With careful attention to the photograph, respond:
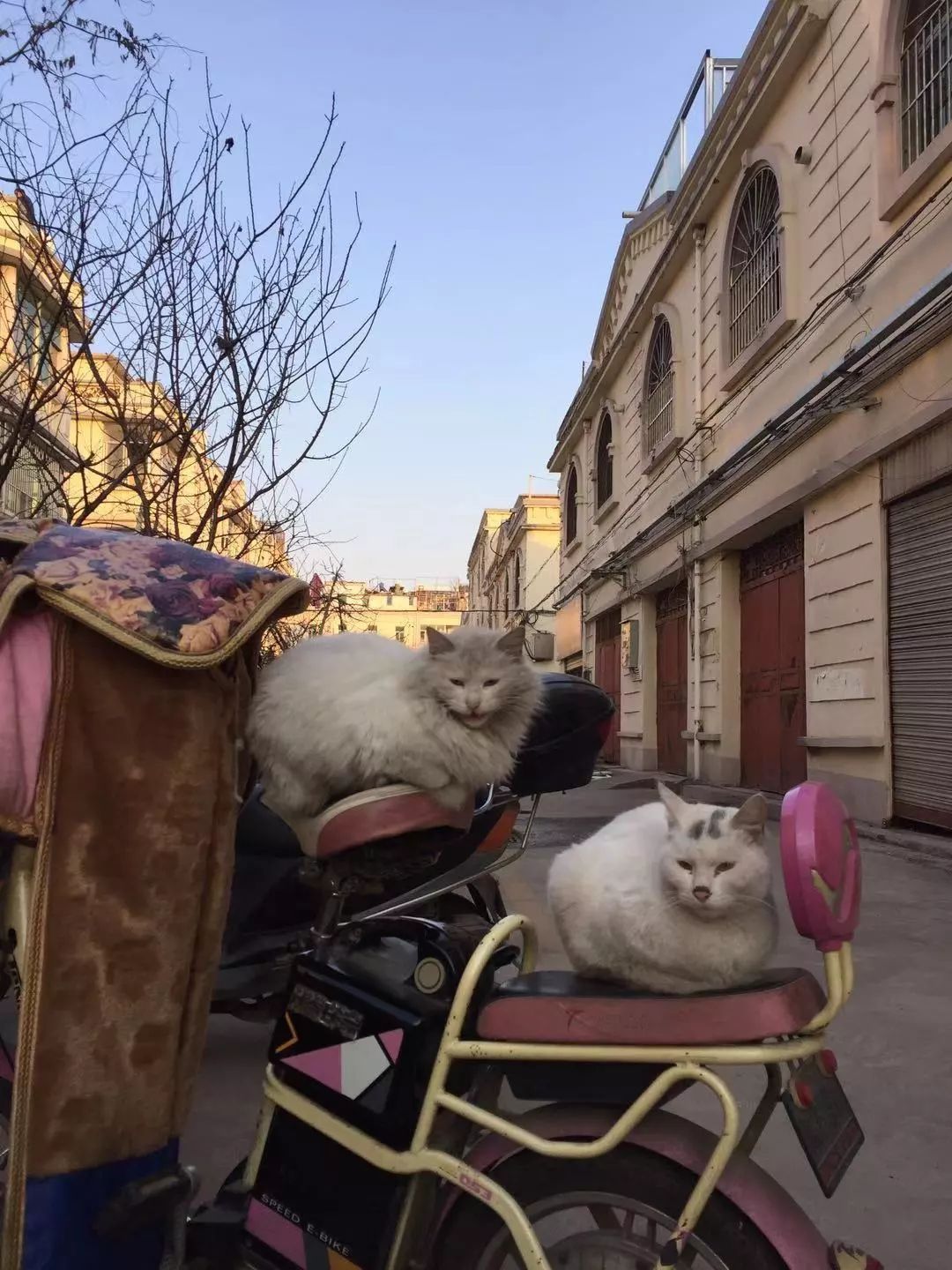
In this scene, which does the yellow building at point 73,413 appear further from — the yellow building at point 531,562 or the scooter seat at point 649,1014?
the yellow building at point 531,562

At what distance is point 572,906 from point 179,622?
85cm

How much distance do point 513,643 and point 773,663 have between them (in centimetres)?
794

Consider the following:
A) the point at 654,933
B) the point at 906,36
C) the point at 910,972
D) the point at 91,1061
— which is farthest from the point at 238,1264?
the point at 906,36

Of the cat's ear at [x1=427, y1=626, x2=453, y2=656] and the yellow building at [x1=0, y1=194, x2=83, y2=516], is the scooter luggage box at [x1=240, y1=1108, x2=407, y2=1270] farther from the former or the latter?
the yellow building at [x1=0, y1=194, x2=83, y2=516]

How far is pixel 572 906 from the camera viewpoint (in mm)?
1626

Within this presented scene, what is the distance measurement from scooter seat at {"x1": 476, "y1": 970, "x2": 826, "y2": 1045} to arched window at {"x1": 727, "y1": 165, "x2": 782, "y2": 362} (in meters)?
8.72

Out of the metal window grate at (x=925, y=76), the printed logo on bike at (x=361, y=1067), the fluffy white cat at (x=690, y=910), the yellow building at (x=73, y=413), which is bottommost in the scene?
the printed logo on bike at (x=361, y=1067)

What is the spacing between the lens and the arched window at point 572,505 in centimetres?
2120

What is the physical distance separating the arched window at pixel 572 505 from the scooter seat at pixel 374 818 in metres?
19.5

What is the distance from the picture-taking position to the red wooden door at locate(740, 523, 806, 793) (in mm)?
8820

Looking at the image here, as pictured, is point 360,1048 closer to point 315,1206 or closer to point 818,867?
point 315,1206

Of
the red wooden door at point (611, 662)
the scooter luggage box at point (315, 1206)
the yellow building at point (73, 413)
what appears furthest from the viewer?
the red wooden door at point (611, 662)

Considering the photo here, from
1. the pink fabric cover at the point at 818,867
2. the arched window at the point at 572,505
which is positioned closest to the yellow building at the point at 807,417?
the pink fabric cover at the point at 818,867

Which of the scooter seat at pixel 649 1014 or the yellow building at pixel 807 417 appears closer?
the scooter seat at pixel 649 1014
